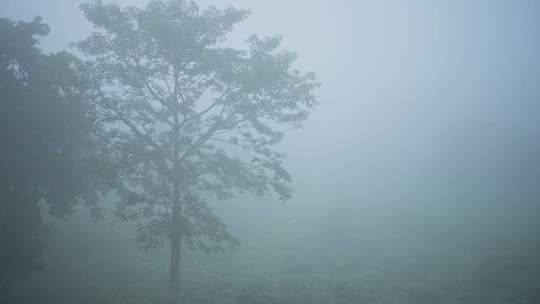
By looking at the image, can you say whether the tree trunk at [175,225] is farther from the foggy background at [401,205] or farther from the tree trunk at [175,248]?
the foggy background at [401,205]

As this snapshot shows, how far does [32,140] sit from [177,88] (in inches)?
312

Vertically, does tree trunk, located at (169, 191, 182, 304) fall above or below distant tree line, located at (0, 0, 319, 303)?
below

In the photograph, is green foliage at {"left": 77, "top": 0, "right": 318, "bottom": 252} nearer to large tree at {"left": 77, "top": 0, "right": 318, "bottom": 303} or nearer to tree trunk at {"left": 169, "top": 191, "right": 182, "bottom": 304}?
large tree at {"left": 77, "top": 0, "right": 318, "bottom": 303}

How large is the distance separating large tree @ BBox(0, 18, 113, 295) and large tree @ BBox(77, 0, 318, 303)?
1.87m

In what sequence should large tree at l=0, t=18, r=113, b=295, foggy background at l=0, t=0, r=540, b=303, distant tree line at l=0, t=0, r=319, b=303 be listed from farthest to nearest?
foggy background at l=0, t=0, r=540, b=303 → large tree at l=0, t=18, r=113, b=295 → distant tree line at l=0, t=0, r=319, b=303

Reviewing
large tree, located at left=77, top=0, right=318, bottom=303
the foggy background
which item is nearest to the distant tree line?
large tree, located at left=77, top=0, right=318, bottom=303

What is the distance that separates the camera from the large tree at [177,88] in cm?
1320

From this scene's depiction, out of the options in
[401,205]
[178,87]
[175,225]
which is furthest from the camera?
[401,205]

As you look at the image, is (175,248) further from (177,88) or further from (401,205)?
(401,205)

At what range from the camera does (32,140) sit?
1589cm

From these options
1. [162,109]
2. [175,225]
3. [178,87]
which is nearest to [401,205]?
[175,225]

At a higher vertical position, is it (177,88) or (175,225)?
(177,88)

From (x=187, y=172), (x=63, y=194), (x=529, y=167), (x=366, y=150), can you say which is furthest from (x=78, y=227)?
(x=529, y=167)

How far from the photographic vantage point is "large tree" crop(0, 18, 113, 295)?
14.7 meters
